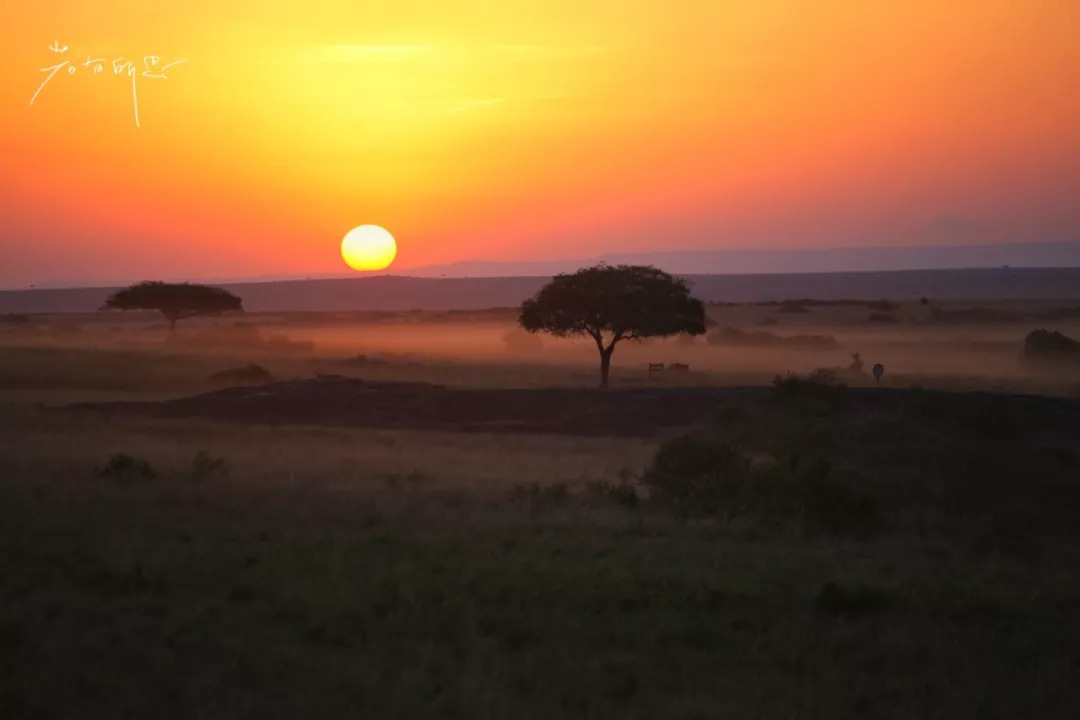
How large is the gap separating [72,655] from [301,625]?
6.70 feet

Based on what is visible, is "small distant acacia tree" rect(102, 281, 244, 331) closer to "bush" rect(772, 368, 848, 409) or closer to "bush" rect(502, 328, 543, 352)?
"bush" rect(502, 328, 543, 352)

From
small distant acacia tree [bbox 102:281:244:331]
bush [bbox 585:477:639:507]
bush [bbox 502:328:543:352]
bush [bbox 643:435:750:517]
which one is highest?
small distant acacia tree [bbox 102:281:244:331]

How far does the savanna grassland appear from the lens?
9.83m

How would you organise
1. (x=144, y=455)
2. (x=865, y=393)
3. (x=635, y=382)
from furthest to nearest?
(x=635, y=382) < (x=865, y=393) < (x=144, y=455)

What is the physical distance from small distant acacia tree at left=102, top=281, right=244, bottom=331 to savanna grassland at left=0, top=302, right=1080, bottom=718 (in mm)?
68019

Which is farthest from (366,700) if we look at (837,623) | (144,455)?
(144,455)

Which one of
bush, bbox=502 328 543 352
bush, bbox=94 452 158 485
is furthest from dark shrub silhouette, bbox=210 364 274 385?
bush, bbox=502 328 543 352

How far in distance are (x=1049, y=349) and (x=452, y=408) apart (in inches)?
1920

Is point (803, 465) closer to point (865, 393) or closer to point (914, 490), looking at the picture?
point (914, 490)

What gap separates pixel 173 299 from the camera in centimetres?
10394

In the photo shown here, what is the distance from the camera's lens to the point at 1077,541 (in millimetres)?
20141

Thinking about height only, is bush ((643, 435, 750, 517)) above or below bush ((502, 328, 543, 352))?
below

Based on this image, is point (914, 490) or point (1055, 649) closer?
point (1055, 649)

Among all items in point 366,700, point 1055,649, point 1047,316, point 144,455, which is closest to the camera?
point 366,700
